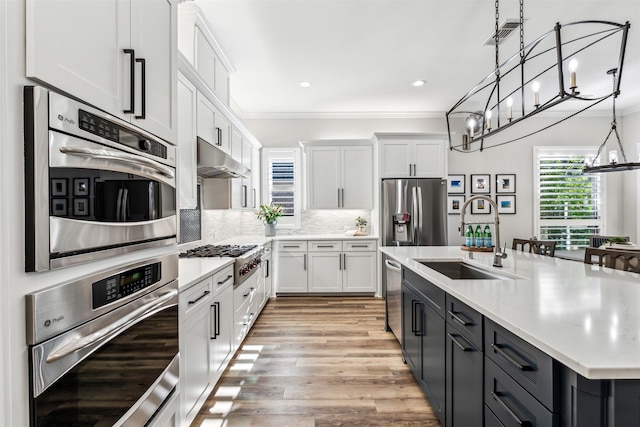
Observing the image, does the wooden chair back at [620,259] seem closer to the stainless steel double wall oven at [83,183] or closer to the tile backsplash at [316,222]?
the stainless steel double wall oven at [83,183]

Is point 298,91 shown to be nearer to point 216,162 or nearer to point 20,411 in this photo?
point 216,162

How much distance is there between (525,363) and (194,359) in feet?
5.32

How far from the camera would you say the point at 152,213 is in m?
1.21

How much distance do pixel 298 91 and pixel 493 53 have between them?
2.31m

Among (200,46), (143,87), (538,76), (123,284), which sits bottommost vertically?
(123,284)

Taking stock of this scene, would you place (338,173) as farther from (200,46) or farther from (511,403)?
(511,403)

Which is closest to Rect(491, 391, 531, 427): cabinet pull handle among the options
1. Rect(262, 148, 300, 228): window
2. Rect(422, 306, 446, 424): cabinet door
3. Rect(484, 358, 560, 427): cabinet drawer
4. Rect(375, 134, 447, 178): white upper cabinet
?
Rect(484, 358, 560, 427): cabinet drawer

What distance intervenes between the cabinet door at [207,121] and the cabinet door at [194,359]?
1388 mm

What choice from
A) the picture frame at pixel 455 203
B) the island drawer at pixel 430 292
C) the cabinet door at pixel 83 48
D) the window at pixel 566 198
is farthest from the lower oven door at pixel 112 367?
the window at pixel 566 198

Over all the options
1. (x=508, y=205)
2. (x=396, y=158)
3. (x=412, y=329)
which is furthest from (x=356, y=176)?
(x=412, y=329)

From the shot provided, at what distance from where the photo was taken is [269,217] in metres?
5.08

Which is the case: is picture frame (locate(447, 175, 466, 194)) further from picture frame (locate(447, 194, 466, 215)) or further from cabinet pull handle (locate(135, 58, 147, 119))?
cabinet pull handle (locate(135, 58, 147, 119))

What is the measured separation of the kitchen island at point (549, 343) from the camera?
822mm

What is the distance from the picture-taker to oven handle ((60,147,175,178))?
2.70ft
